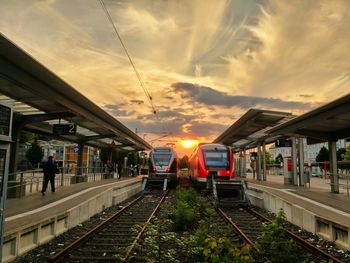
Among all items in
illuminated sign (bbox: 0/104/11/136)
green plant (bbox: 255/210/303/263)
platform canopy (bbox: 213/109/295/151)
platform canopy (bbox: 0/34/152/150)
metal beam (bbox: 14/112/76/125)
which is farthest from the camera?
platform canopy (bbox: 213/109/295/151)

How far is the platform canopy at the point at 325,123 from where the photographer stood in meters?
15.3

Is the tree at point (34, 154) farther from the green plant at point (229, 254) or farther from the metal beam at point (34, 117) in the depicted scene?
the green plant at point (229, 254)

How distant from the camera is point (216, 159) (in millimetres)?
24078

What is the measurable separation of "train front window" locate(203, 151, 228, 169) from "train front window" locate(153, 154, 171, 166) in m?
6.70

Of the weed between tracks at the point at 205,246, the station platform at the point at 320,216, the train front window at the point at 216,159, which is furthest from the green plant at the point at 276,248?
the train front window at the point at 216,159

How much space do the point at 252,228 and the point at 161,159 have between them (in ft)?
61.2

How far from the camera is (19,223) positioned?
9594mm

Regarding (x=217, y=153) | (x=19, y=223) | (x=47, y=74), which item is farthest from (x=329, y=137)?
(x=19, y=223)

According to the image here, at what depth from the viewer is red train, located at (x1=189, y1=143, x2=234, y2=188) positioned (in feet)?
77.7

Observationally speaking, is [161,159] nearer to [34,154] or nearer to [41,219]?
[41,219]

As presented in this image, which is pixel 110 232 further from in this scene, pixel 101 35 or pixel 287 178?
pixel 287 178

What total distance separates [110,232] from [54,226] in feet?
5.37

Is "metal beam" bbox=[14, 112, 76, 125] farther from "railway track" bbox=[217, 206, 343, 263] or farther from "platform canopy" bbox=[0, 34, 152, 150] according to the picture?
"railway track" bbox=[217, 206, 343, 263]

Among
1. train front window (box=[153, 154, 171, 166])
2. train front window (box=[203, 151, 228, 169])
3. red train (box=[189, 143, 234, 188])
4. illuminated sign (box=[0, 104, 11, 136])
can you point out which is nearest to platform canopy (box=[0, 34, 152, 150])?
illuminated sign (box=[0, 104, 11, 136])
